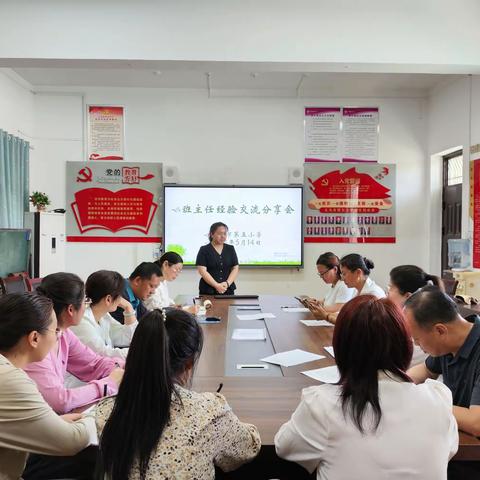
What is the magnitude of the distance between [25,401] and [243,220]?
187 inches

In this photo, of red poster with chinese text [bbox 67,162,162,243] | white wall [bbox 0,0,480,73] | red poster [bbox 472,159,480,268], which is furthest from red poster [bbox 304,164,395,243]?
white wall [bbox 0,0,480,73]

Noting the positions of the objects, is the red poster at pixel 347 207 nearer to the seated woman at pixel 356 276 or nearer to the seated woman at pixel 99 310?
the seated woman at pixel 356 276

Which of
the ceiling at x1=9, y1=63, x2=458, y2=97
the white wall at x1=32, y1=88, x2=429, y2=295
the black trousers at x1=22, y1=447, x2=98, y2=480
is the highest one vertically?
the ceiling at x1=9, y1=63, x2=458, y2=97

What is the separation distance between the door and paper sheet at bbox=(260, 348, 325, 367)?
3852mm

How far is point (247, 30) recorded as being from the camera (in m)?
3.61

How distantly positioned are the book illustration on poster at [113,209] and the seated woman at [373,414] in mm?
4926

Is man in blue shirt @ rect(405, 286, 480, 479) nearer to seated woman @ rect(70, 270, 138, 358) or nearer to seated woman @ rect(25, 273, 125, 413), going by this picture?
seated woman @ rect(25, 273, 125, 413)

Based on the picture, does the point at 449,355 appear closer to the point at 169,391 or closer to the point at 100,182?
the point at 169,391

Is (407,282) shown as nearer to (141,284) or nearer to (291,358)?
(291,358)

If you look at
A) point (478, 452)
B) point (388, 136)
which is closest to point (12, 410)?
point (478, 452)

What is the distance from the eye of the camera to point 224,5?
358cm

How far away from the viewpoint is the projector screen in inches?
228

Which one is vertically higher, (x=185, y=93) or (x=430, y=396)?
(x=185, y=93)

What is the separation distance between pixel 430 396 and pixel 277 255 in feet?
15.6
